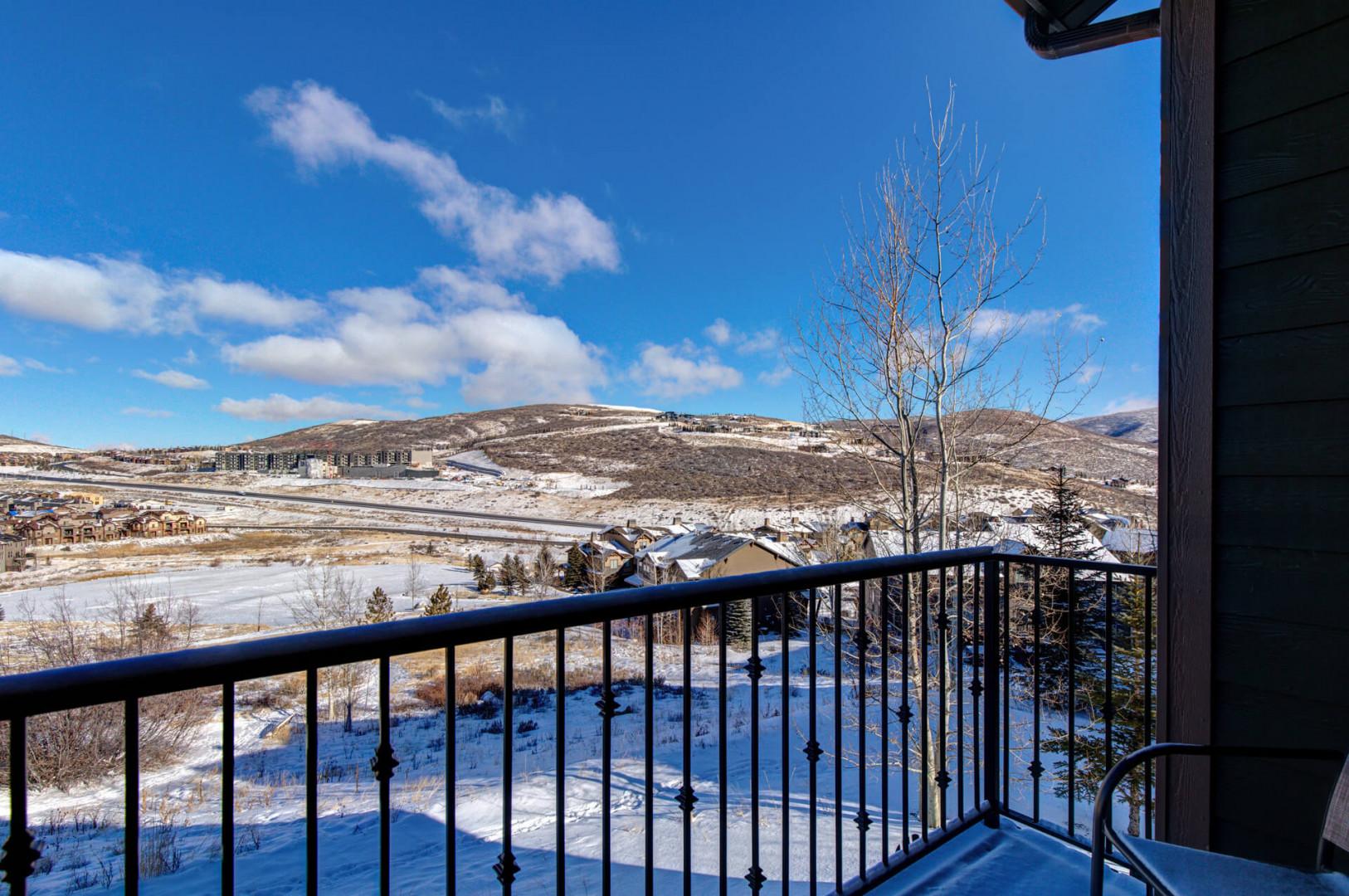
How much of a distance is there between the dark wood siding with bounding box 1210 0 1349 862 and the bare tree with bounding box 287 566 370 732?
34.2ft

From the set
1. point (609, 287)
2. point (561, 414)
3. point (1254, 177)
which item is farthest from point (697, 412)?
point (1254, 177)

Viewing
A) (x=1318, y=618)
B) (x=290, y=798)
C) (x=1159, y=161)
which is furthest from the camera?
(x=290, y=798)

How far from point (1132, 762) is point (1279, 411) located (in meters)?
0.98

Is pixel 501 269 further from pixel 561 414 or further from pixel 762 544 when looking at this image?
pixel 561 414

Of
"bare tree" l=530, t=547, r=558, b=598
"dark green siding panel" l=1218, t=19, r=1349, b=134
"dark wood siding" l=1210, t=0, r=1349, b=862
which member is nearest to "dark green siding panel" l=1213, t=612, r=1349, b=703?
"dark wood siding" l=1210, t=0, r=1349, b=862

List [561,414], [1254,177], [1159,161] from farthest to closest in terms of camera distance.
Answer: [561,414], [1159,161], [1254,177]

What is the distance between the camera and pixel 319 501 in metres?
39.0

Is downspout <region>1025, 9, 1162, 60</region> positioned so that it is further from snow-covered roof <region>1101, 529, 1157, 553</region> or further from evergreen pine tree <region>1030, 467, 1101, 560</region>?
evergreen pine tree <region>1030, 467, 1101, 560</region>

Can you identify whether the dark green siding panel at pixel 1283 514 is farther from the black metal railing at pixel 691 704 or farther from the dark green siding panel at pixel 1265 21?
the dark green siding panel at pixel 1265 21

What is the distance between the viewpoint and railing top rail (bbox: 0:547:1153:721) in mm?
640

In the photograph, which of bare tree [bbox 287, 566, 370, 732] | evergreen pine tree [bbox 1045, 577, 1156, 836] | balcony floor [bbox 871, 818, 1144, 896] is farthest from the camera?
bare tree [bbox 287, 566, 370, 732]

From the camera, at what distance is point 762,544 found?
15.4 meters

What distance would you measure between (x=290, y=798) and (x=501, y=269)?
76.9ft

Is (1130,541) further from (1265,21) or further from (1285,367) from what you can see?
(1265,21)
